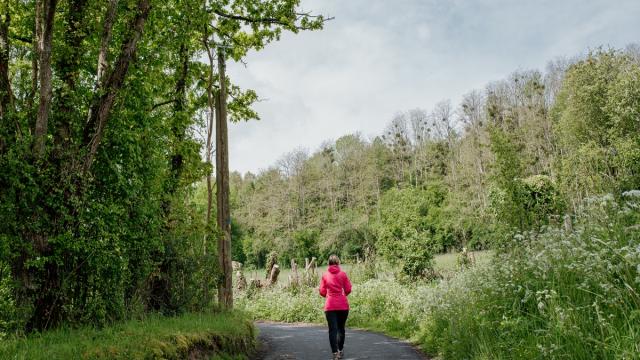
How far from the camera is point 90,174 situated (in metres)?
8.17

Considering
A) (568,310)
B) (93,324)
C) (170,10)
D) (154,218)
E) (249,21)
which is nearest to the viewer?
(568,310)

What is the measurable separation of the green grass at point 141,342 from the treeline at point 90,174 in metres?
0.69

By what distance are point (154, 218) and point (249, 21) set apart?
25.2 ft

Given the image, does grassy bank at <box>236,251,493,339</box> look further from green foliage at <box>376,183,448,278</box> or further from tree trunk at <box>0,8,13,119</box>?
tree trunk at <box>0,8,13,119</box>

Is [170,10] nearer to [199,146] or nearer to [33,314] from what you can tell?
[199,146]

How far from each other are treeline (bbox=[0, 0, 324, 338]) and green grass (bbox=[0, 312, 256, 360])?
2.26ft

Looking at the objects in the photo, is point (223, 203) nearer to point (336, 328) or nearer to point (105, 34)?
point (336, 328)

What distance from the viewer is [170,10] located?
1191 centimetres

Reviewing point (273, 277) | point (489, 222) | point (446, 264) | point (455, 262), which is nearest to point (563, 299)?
point (489, 222)

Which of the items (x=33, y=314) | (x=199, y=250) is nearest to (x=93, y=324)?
(x=33, y=314)

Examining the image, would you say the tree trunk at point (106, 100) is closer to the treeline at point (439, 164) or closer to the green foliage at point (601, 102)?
the treeline at point (439, 164)

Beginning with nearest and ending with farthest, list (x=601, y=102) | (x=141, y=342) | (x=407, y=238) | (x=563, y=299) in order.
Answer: (x=563, y=299)
(x=141, y=342)
(x=407, y=238)
(x=601, y=102)

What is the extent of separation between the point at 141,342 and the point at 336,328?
15.1ft

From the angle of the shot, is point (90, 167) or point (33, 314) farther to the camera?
point (90, 167)
